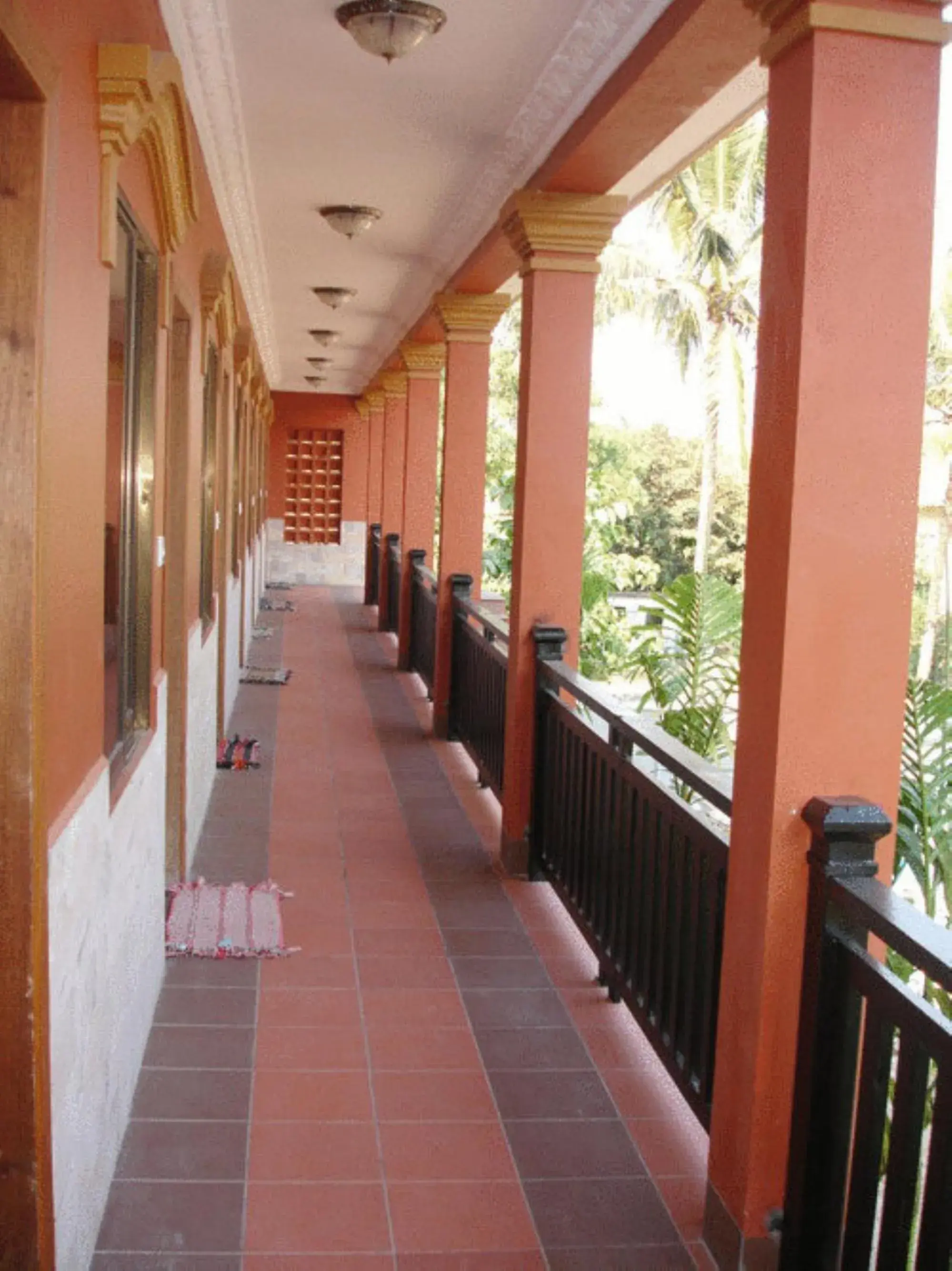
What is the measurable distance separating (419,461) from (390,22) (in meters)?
7.53

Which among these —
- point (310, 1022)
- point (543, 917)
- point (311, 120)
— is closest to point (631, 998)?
point (310, 1022)

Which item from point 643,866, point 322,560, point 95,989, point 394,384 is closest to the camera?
point 95,989

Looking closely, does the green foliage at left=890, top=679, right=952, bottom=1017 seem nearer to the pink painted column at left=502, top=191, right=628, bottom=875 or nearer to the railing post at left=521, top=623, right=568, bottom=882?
the railing post at left=521, top=623, right=568, bottom=882

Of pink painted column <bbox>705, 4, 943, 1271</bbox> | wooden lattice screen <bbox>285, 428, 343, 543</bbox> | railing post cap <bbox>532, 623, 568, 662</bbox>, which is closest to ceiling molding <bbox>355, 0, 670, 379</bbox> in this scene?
pink painted column <bbox>705, 4, 943, 1271</bbox>

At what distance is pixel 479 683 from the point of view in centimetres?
743

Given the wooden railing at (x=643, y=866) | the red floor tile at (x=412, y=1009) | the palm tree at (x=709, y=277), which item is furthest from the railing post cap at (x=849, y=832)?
the palm tree at (x=709, y=277)

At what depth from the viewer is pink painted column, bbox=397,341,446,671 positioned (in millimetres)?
10812

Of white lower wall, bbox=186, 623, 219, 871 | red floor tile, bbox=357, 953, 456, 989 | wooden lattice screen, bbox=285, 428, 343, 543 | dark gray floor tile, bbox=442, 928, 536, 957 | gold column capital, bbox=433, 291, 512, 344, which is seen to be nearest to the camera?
red floor tile, bbox=357, 953, 456, 989

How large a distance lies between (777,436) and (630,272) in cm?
1633

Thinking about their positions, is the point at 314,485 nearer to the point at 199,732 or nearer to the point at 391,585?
the point at 391,585

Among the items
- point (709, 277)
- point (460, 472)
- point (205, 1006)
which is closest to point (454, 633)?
point (460, 472)

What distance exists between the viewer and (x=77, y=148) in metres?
2.51

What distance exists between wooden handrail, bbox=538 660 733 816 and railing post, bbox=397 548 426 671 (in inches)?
236

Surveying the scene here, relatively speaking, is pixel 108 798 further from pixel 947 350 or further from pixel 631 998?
pixel 947 350
